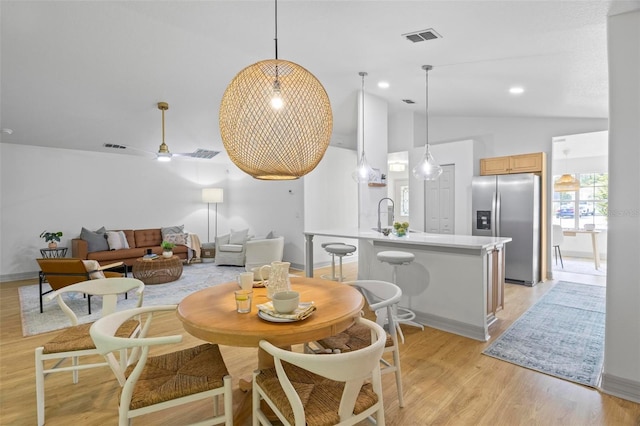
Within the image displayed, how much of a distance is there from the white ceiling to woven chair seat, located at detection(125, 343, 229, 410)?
2711mm

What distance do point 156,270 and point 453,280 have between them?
4651 mm

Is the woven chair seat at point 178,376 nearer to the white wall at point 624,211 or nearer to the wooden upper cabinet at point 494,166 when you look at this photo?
the white wall at point 624,211

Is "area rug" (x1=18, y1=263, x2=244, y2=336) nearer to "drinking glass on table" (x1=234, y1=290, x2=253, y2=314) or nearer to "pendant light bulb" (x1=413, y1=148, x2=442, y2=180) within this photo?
"drinking glass on table" (x1=234, y1=290, x2=253, y2=314)

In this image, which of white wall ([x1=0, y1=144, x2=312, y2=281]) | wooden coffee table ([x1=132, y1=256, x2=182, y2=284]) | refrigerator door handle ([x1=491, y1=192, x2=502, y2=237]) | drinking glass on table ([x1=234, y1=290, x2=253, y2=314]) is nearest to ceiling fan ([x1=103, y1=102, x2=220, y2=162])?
white wall ([x1=0, y1=144, x2=312, y2=281])

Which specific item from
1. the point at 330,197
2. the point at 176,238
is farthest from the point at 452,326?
the point at 176,238

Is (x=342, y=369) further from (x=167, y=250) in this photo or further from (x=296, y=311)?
(x=167, y=250)

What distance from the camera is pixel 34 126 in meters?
5.36

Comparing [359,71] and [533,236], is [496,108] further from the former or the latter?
[359,71]

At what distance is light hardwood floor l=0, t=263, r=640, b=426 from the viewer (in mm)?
2033

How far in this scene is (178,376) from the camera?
5.37 ft

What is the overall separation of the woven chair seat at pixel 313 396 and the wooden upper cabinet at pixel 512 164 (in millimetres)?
5273

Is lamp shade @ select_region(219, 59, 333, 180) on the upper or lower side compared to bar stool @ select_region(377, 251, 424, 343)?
upper

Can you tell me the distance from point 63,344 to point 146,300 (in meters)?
2.70

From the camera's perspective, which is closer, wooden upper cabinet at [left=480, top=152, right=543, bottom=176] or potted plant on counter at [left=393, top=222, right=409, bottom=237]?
potted plant on counter at [left=393, top=222, right=409, bottom=237]
